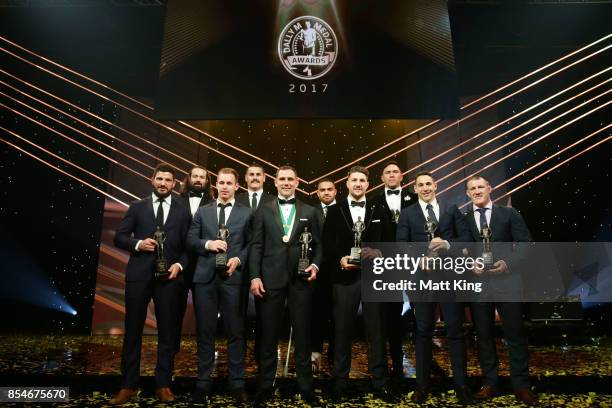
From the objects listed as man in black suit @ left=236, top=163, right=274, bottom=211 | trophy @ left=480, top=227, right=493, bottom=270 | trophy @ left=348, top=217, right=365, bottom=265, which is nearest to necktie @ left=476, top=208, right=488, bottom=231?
trophy @ left=480, top=227, right=493, bottom=270

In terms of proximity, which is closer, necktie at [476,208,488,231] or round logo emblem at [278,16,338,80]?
necktie at [476,208,488,231]

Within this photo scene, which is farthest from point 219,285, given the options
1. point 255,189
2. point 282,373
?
point 255,189

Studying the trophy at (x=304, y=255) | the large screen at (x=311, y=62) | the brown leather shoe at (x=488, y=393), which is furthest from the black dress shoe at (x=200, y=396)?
the large screen at (x=311, y=62)

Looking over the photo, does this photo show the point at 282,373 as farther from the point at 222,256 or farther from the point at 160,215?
the point at 160,215

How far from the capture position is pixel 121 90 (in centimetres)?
601

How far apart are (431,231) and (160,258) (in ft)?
6.43

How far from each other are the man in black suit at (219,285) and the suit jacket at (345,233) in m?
0.62

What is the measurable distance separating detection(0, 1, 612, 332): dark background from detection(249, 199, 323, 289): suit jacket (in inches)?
138

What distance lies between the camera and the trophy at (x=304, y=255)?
10.1 ft

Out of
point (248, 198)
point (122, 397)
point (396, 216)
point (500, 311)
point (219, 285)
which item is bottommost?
point (122, 397)

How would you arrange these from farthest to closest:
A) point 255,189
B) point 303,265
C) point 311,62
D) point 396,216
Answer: point 311,62, point 255,189, point 396,216, point 303,265

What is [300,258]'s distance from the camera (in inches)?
124

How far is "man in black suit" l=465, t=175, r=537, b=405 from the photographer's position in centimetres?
323

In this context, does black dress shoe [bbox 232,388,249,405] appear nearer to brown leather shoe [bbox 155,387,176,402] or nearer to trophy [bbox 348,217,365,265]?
brown leather shoe [bbox 155,387,176,402]
